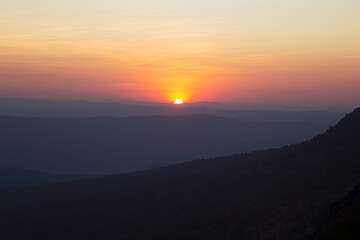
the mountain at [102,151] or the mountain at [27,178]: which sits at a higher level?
the mountain at [102,151]

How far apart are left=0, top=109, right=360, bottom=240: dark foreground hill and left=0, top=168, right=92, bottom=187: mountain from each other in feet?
110

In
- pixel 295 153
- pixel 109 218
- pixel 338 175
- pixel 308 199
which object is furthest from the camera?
pixel 295 153

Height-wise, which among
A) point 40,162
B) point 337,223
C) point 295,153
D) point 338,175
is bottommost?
point 337,223

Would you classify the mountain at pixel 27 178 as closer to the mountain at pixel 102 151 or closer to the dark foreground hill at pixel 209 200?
the dark foreground hill at pixel 209 200

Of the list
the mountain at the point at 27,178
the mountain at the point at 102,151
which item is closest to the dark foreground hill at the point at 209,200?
the mountain at the point at 27,178

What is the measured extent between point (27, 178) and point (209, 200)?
62977 mm

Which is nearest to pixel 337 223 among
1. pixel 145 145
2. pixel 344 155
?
pixel 344 155

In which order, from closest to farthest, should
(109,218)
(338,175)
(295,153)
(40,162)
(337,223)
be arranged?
(337,223) → (338,175) → (109,218) → (295,153) → (40,162)

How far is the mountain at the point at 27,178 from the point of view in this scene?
3548 inches

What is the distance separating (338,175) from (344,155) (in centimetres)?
559

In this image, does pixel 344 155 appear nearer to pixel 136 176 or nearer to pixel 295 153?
pixel 295 153

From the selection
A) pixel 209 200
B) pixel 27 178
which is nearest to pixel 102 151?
pixel 27 178

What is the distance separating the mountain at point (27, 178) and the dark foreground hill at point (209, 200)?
3353 cm

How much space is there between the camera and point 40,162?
17012 cm
